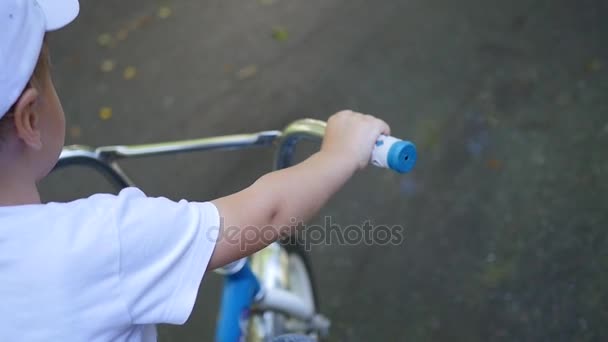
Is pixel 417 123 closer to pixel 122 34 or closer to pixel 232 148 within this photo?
pixel 232 148

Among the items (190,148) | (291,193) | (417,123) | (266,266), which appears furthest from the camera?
(417,123)

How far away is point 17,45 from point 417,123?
7.61 feet

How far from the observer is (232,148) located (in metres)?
1.38

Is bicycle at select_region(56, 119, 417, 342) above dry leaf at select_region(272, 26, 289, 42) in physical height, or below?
below

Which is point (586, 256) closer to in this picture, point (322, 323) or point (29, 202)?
point (322, 323)

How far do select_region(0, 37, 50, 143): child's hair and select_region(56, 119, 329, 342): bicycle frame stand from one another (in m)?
0.41

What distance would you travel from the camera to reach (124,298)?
34.4 inches

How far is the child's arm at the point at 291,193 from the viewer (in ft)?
3.15

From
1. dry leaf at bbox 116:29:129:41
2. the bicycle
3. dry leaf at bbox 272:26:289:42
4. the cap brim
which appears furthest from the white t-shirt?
dry leaf at bbox 116:29:129:41

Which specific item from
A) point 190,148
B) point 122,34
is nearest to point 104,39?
point 122,34

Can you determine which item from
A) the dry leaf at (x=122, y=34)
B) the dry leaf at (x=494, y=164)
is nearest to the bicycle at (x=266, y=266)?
the dry leaf at (x=494, y=164)

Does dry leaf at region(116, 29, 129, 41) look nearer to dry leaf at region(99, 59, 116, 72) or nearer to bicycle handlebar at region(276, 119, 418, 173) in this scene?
dry leaf at region(99, 59, 116, 72)

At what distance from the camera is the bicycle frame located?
1301 mm

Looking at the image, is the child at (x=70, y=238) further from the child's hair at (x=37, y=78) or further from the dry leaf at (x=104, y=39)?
the dry leaf at (x=104, y=39)
